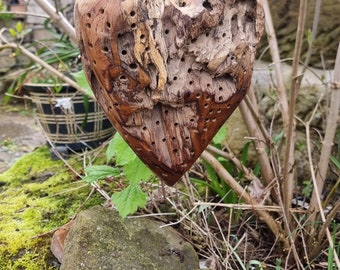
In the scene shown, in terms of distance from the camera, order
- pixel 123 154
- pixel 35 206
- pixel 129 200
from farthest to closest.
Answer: pixel 35 206
pixel 129 200
pixel 123 154

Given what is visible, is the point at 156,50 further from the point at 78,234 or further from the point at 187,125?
the point at 78,234

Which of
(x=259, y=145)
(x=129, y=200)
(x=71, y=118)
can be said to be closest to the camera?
(x=129, y=200)

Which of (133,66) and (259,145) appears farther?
(259,145)

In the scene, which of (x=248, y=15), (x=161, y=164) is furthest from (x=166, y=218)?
(x=248, y=15)

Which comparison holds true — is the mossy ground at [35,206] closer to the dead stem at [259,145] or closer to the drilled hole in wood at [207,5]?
the dead stem at [259,145]

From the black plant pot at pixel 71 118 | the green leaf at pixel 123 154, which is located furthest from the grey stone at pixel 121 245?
the black plant pot at pixel 71 118

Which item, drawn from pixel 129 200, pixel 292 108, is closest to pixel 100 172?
pixel 129 200

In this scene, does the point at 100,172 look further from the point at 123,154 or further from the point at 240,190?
A: the point at 240,190
